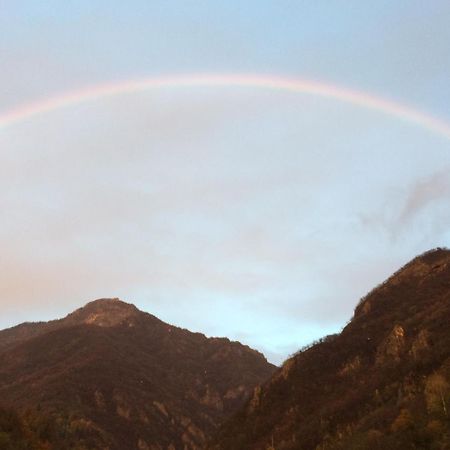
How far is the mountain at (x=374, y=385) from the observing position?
255 feet

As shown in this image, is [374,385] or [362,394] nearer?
[362,394]

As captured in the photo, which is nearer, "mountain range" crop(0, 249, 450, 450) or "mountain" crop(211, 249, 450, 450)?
"mountain" crop(211, 249, 450, 450)

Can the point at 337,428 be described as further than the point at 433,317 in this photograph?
No

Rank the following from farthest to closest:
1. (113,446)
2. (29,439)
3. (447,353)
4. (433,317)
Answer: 1. (113,446)
2. (433,317)
3. (447,353)
4. (29,439)

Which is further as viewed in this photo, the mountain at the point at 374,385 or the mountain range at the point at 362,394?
the mountain range at the point at 362,394

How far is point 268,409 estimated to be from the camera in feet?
447

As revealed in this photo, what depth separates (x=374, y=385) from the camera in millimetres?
106312

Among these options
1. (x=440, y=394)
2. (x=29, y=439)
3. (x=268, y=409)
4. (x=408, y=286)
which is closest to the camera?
(x=440, y=394)

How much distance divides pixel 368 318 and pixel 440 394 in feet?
248

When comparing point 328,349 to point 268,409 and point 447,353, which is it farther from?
point 447,353

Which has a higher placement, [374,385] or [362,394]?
[374,385]

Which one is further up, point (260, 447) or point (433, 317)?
point (433, 317)

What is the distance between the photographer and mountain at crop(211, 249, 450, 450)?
7762 centimetres

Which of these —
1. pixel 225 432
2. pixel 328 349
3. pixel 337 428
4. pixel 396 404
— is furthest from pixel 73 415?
pixel 396 404
